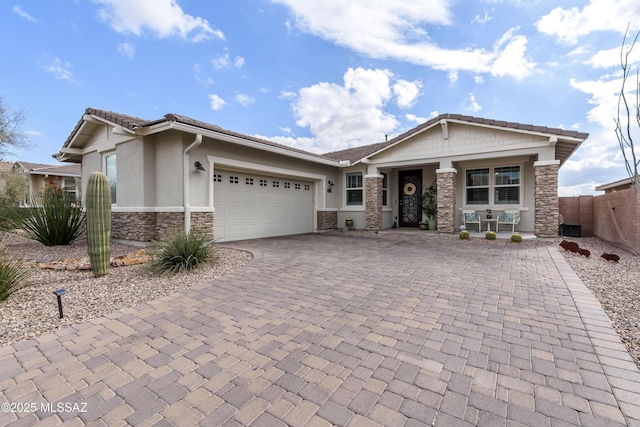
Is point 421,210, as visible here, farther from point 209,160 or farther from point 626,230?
point 209,160

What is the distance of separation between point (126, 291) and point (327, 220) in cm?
992

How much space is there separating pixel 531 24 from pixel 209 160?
9.94 metres

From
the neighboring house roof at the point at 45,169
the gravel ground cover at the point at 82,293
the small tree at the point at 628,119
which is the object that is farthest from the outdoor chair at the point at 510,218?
the neighboring house roof at the point at 45,169

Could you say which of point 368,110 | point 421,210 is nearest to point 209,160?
point 421,210

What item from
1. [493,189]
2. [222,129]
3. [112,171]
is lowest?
[493,189]

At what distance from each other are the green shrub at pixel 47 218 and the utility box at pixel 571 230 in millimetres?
17957

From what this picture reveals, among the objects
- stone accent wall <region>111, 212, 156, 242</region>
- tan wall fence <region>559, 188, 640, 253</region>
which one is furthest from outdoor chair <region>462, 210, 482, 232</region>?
stone accent wall <region>111, 212, 156, 242</region>

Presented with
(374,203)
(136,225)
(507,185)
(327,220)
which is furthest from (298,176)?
(507,185)

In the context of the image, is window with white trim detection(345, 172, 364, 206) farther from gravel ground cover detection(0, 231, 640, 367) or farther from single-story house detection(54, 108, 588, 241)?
gravel ground cover detection(0, 231, 640, 367)

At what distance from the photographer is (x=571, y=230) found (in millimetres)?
11969

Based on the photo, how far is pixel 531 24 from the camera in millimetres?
8016

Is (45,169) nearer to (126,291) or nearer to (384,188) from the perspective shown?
(126,291)

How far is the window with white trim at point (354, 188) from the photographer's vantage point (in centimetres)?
1397

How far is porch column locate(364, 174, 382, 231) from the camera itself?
41.8 ft
